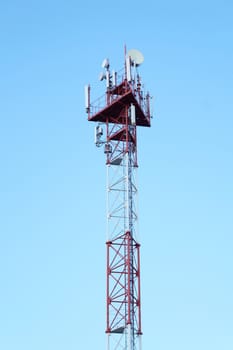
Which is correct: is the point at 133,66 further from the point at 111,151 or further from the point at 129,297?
the point at 129,297

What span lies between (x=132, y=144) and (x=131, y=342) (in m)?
15.2

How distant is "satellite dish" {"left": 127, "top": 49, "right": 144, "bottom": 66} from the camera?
82.1m

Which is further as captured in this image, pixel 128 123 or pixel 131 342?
pixel 128 123

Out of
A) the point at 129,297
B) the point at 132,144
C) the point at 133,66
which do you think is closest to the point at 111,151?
the point at 132,144

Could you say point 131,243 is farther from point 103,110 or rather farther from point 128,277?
point 103,110

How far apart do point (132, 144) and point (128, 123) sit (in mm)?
1579

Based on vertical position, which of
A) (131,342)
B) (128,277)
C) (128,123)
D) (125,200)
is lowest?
(131,342)

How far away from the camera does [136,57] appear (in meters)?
82.4

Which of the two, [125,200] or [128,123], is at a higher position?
[128,123]

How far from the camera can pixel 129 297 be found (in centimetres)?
7519

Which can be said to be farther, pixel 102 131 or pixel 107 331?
pixel 102 131

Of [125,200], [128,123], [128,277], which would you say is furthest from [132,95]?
[128,277]

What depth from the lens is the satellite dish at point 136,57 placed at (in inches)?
3233

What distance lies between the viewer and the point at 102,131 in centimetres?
8194
